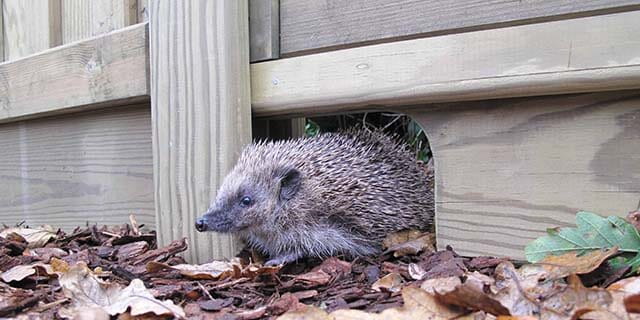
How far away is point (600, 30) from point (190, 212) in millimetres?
1979

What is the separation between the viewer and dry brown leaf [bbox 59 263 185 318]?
1.92 metres

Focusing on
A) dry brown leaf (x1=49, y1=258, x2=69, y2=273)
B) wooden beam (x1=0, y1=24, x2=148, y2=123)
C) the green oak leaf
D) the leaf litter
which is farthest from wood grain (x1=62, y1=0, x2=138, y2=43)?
the green oak leaf

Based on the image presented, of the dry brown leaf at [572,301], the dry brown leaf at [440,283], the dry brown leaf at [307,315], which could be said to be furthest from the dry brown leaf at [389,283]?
the dry brown leaf at [572,301]

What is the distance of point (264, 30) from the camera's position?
3092mm

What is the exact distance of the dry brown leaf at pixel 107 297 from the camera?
1921mm

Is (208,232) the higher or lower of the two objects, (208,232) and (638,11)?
the lower

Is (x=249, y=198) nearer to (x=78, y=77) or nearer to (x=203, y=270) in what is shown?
(x=203, y=270)

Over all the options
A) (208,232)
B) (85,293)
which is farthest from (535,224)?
(85,293)

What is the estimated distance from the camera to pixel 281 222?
3062 millimetres

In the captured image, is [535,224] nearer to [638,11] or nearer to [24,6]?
[638,11]

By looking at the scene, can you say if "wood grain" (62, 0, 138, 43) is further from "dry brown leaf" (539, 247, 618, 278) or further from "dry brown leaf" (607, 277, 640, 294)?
"dry brown leaf" (607, 277, 640, 294)

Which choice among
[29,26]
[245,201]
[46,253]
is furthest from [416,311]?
[29,26]

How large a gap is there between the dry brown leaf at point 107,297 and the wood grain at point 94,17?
188 cm

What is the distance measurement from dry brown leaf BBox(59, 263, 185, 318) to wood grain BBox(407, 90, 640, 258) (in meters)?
1.31
